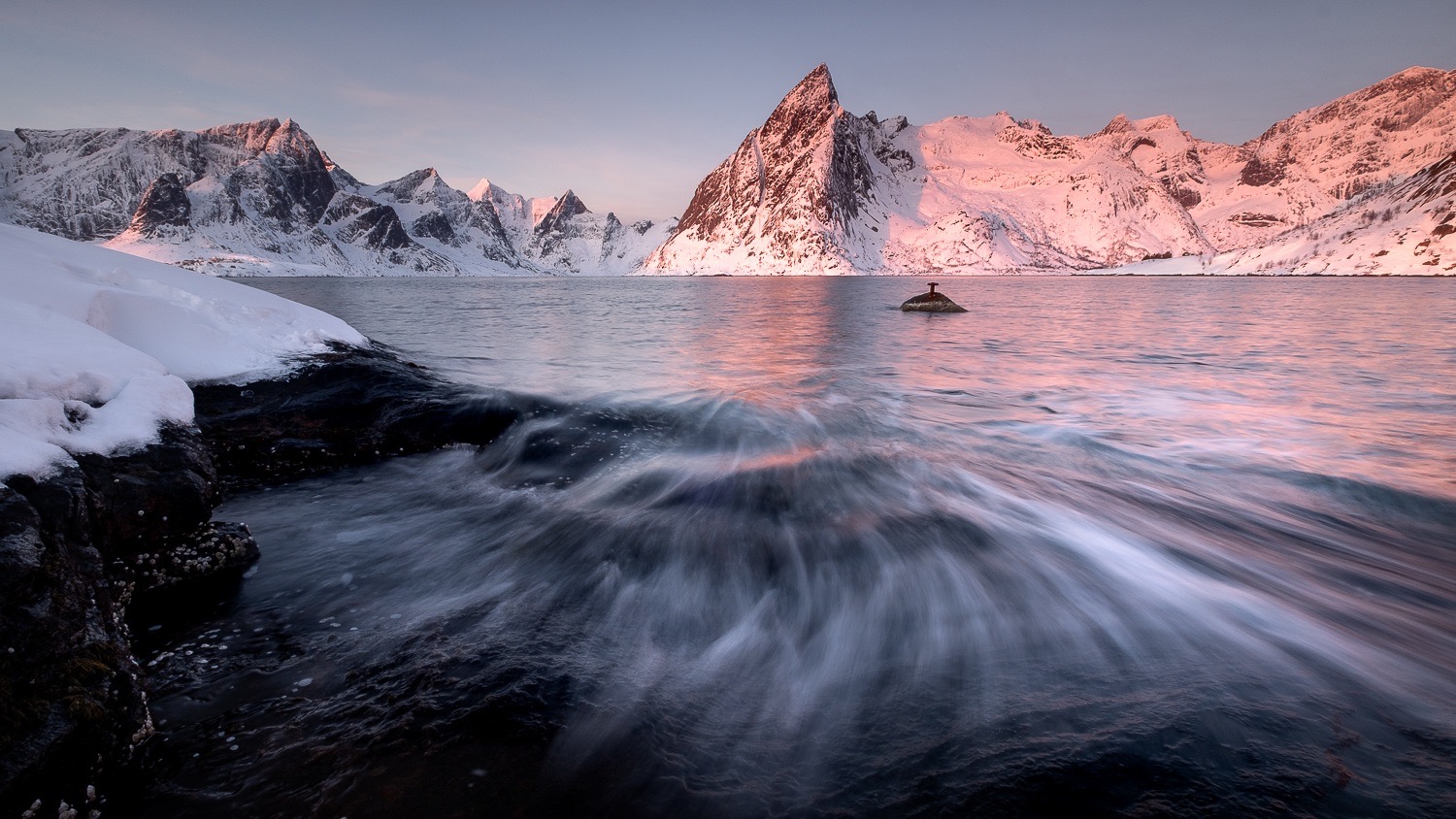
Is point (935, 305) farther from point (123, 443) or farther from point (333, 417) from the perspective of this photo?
point (123, 443)

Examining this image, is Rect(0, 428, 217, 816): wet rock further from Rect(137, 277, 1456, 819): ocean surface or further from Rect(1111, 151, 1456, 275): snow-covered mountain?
Rect(1111, 151, 1456, 275): snow-covered mountain

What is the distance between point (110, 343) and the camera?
17.7 feet

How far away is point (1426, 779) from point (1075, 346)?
22.5m

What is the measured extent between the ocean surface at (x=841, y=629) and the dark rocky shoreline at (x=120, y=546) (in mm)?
342

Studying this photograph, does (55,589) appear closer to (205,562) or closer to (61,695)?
(61,695)

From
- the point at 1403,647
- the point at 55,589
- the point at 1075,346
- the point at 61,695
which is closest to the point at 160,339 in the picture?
the point at 55,589

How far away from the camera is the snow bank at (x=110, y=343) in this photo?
398 cm

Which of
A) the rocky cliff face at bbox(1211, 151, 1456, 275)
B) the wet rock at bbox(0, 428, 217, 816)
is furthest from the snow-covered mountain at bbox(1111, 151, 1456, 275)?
the wet rock at bbox(0, 428, 217, 816)

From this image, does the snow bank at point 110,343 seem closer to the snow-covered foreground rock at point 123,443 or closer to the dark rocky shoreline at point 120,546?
the snow-covered foreground rock at point 123,443

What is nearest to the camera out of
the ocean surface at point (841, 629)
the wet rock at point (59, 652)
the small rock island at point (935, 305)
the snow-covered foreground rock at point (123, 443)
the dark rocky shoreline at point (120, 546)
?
the wet rock at point (59, 652)

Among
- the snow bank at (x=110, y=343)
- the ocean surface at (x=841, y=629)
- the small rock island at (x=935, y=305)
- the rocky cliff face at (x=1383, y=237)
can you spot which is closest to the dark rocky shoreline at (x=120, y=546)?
the snow bank at (x=110, y=343)

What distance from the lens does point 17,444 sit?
337cm

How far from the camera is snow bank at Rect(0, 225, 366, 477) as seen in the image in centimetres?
398

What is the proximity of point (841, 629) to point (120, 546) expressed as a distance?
5280 millimetres
